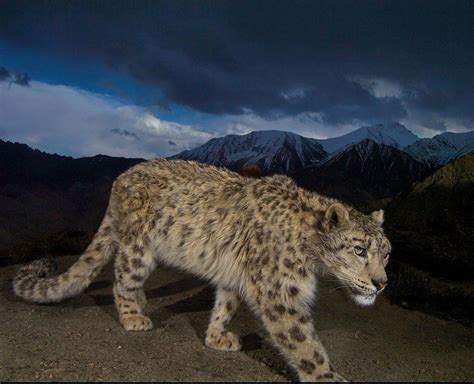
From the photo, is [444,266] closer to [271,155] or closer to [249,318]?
[249,318]

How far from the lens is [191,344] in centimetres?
685

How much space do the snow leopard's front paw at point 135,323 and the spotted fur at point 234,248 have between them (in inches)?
0.6

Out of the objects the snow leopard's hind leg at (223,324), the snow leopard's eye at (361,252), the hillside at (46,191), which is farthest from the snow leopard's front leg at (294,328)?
the hillside at (46,191)

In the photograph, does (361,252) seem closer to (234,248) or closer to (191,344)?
(234,248)

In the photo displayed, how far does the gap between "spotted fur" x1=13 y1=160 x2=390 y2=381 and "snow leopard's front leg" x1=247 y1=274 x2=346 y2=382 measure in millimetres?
11

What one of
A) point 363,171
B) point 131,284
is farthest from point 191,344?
point 363,171

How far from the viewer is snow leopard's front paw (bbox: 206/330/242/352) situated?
22.1 feet

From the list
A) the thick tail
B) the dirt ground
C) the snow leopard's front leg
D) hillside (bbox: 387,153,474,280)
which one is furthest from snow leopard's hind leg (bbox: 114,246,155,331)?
hillside (bbox: 387,153,474,280)

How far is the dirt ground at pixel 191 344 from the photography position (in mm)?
5699

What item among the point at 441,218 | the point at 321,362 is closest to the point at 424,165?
the point at 441,218

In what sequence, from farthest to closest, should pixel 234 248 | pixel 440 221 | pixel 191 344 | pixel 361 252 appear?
pixel 440 221 < pixel 191 344 < pixel 234 248 < pixel 361 252

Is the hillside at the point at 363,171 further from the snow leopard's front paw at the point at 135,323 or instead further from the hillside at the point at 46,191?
the snow leopard's front paw at the point at 135,323

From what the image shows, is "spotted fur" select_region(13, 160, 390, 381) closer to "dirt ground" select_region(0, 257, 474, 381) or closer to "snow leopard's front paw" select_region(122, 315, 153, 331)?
"snow leopard's front paw" select_region(122, 315, 153, 331)

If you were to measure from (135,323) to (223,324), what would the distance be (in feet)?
4.13
